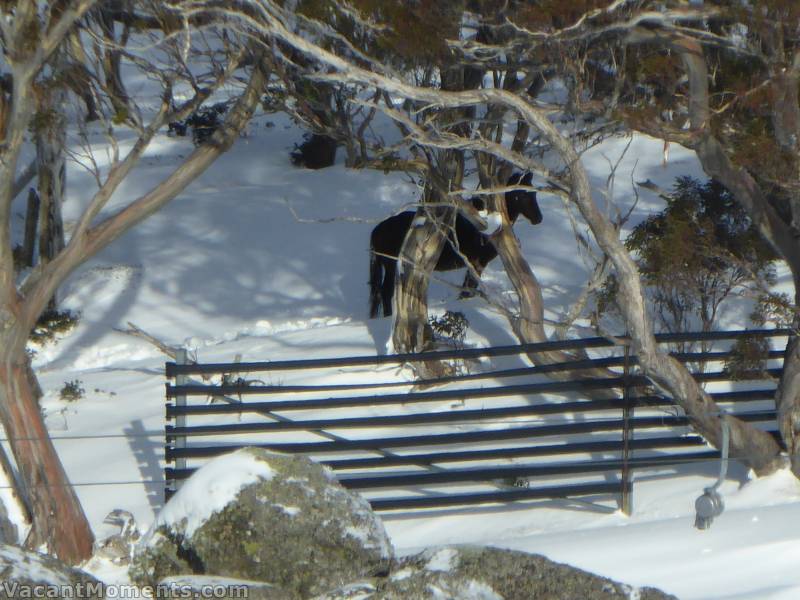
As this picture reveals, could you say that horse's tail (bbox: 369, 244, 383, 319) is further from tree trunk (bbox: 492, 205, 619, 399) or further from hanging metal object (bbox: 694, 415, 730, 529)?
hanging metal object (bbox: 694, 415, 730, 529)

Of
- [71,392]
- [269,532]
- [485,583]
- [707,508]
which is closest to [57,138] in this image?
[71,392]

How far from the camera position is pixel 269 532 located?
15.4 feet

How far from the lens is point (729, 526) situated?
19.8 ft

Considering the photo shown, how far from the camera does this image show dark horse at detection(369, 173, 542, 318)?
40.6 feet

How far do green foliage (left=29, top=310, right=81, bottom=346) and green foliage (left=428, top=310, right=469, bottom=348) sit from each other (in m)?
5.87

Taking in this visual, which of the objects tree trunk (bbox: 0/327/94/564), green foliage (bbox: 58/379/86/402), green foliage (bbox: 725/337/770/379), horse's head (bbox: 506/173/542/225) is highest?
horse's head (bbox: 506/173/542/225)

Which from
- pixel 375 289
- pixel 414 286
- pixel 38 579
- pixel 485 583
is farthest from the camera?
pixel 375 289

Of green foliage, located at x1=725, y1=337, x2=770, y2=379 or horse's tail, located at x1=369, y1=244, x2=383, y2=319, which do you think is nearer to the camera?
green foliage, located at x1=725, y1=337, x2=770, y2=379

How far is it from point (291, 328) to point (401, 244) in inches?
A: 92.9

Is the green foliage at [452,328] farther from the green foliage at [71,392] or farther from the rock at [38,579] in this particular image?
the rock at [38,579]

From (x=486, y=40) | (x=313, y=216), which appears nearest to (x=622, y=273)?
(x=486, y=40)

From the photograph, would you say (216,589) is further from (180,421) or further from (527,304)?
(527,304)

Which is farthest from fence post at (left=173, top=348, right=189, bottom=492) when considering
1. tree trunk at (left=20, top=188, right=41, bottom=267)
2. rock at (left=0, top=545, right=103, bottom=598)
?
tree trunk at (left=20, top=188, right=41, bottom=267)

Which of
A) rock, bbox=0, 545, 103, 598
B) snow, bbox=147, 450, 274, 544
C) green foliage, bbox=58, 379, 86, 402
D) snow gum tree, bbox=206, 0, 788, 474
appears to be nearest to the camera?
rock, bbox=0, 545, 103, 598
